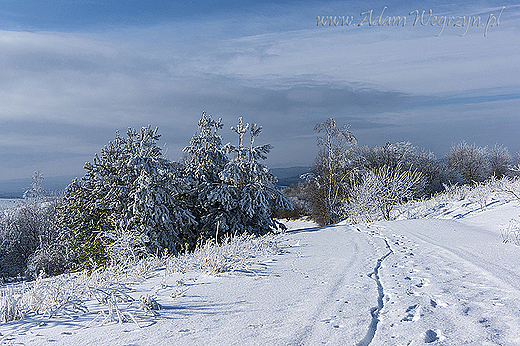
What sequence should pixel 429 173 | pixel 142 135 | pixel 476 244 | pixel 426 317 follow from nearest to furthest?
1. pixel 426 317
2. pixel 476 244
3. pixel 142 135
4. pixel 429 173

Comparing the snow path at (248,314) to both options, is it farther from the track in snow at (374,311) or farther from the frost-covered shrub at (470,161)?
the frost-covered shrub at (470,161)

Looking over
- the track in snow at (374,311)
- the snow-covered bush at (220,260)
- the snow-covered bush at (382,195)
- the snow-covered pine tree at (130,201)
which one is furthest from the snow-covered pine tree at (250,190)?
the track in snow at (374,311)

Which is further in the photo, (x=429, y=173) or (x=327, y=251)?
(x=429, y=173)

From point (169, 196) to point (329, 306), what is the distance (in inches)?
519

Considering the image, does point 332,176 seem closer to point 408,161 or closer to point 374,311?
point 408,161

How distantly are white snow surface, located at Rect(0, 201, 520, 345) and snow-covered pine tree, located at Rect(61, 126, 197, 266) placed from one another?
979 cm

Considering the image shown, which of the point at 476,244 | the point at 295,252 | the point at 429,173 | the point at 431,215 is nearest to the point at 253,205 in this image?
the point at 431,215

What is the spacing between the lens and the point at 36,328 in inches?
120

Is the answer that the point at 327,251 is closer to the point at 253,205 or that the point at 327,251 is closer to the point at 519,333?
A: the point at 519,333

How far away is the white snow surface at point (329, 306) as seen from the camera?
264 centimetres

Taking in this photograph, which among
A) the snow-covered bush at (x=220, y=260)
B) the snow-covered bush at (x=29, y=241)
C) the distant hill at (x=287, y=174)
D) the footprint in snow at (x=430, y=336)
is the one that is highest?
the distant hill at (x=287, y=174)

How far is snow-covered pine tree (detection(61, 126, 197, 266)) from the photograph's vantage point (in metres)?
14.8

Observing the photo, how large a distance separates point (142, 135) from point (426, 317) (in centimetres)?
1562

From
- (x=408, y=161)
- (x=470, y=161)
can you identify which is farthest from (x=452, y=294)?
(x=470, y=161)
